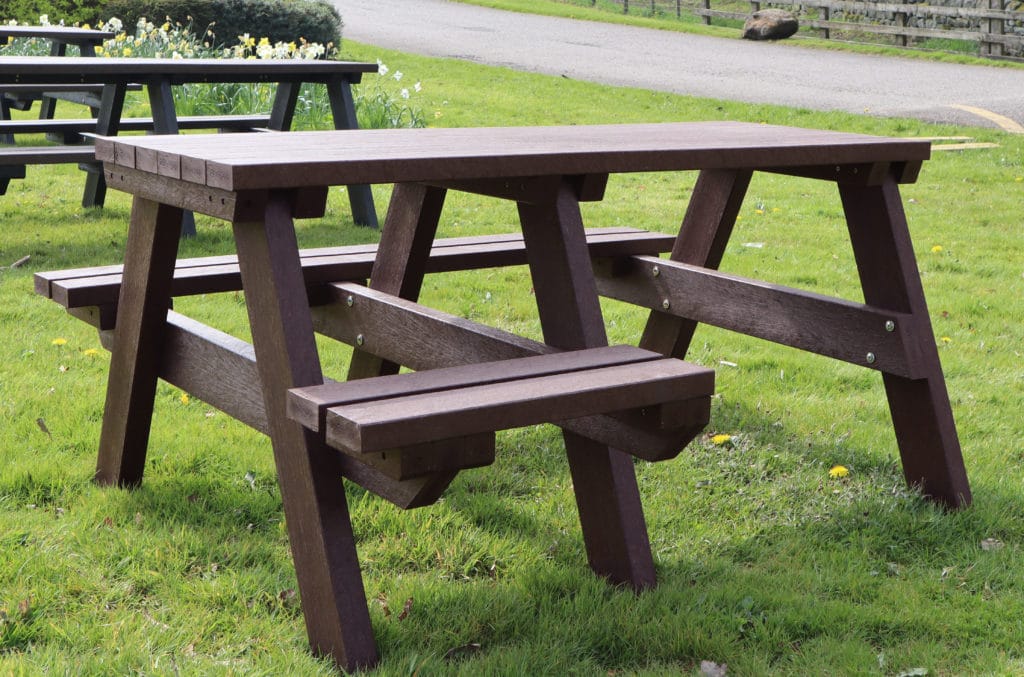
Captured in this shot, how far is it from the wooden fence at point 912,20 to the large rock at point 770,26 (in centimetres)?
71

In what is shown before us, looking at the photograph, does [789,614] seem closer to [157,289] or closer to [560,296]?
[560,296]

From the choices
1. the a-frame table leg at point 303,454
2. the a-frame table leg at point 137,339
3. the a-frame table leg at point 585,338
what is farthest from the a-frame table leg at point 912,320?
the a-frame table leg at point 137,339

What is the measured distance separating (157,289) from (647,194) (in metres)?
5.26

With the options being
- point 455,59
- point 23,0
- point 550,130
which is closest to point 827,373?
point 550,130

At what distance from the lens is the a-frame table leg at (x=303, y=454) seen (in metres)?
2.16

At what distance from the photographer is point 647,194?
758 centimetres

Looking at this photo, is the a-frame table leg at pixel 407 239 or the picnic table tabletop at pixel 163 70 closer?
the a-frame table leg at pixel 407 239

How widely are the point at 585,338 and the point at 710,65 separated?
522 inches

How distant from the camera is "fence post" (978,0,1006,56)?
17.0 meters

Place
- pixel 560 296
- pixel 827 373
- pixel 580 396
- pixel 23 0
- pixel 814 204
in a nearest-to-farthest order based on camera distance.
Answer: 1. pixel 580 396
2. pixel 560 296
3. pixel 827 373
4. pixel 814 204
5. pixel 23 0

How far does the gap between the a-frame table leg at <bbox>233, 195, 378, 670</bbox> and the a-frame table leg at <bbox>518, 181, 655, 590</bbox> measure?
595mm

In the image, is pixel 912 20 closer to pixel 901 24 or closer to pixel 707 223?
pixel 901 24

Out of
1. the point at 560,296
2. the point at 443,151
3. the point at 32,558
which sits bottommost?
the point at 32,558

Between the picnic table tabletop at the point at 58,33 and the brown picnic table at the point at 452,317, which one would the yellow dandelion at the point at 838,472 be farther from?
the picnic table tabletop at the point at 58,33
